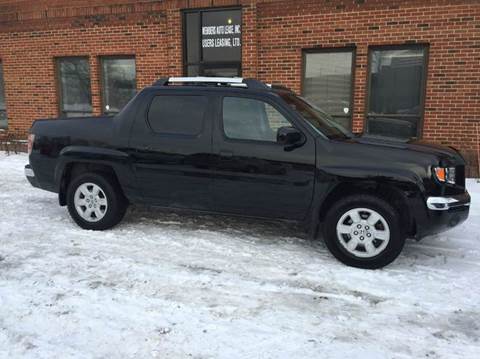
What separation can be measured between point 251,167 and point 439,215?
186 cm

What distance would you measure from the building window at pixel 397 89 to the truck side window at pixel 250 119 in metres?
4.98

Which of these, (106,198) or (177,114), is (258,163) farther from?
(106,198)

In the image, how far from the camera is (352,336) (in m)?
3.03

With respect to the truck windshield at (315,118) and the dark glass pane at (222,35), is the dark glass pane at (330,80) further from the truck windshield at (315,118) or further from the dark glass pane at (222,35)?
the truck windshield at (315,118)

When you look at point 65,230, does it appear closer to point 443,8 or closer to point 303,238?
point 303,238

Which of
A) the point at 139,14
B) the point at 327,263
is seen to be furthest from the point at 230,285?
the point at 139,14

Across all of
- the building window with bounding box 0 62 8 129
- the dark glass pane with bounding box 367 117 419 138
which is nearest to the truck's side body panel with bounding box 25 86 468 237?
the dark glass pane with bounding box 367 117 419 138

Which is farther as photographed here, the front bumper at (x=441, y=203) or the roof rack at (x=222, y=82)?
the roof rack at (x=222, y=82)

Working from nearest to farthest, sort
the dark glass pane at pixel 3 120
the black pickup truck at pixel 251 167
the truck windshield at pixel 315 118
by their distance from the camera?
1. the black pickup truck at pixel 251 167
2. the truck windshield at pixel 315 118
3. the dark glass pane at pixel 3 120

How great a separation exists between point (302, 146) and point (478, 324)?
2137 mm

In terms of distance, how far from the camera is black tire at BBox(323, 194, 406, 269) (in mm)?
4059

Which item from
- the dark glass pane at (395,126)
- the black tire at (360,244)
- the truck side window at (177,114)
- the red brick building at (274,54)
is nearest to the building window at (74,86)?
the red brick building at (274,54)

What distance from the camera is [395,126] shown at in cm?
882

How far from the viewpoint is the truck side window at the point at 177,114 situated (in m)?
4.75
